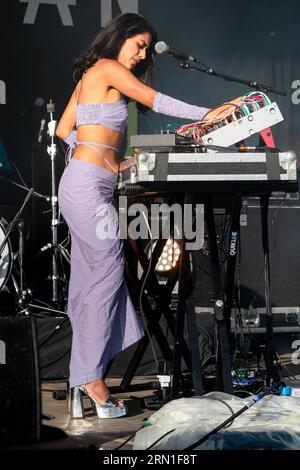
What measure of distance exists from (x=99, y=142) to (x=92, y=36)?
3.14m

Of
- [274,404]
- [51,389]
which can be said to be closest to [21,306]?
[51,389]

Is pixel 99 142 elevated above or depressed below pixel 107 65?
below

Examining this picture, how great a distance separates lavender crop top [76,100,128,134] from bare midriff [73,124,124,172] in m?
0.02

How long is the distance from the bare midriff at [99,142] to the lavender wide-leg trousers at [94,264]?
3 centimetres

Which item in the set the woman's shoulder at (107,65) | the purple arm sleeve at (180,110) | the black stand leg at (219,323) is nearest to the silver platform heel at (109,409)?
the black stand leg at (219,323)

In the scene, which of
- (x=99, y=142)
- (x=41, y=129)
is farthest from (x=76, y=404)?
(x=41, y=129)

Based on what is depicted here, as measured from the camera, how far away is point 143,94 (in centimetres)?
408

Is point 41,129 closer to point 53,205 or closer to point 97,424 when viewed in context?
point 53,205

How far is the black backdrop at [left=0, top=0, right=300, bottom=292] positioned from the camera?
279 inches

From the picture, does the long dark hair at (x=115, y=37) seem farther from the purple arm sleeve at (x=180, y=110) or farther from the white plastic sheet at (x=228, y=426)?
the white plastic sheet at (x=228, y=426)

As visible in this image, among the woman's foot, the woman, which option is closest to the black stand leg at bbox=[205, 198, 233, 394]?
the woman

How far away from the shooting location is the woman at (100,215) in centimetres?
418

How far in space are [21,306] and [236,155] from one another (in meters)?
2.84

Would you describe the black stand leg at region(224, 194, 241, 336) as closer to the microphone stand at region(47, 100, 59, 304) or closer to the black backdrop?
the microphone stand at region(47, 100, 59, 304)
